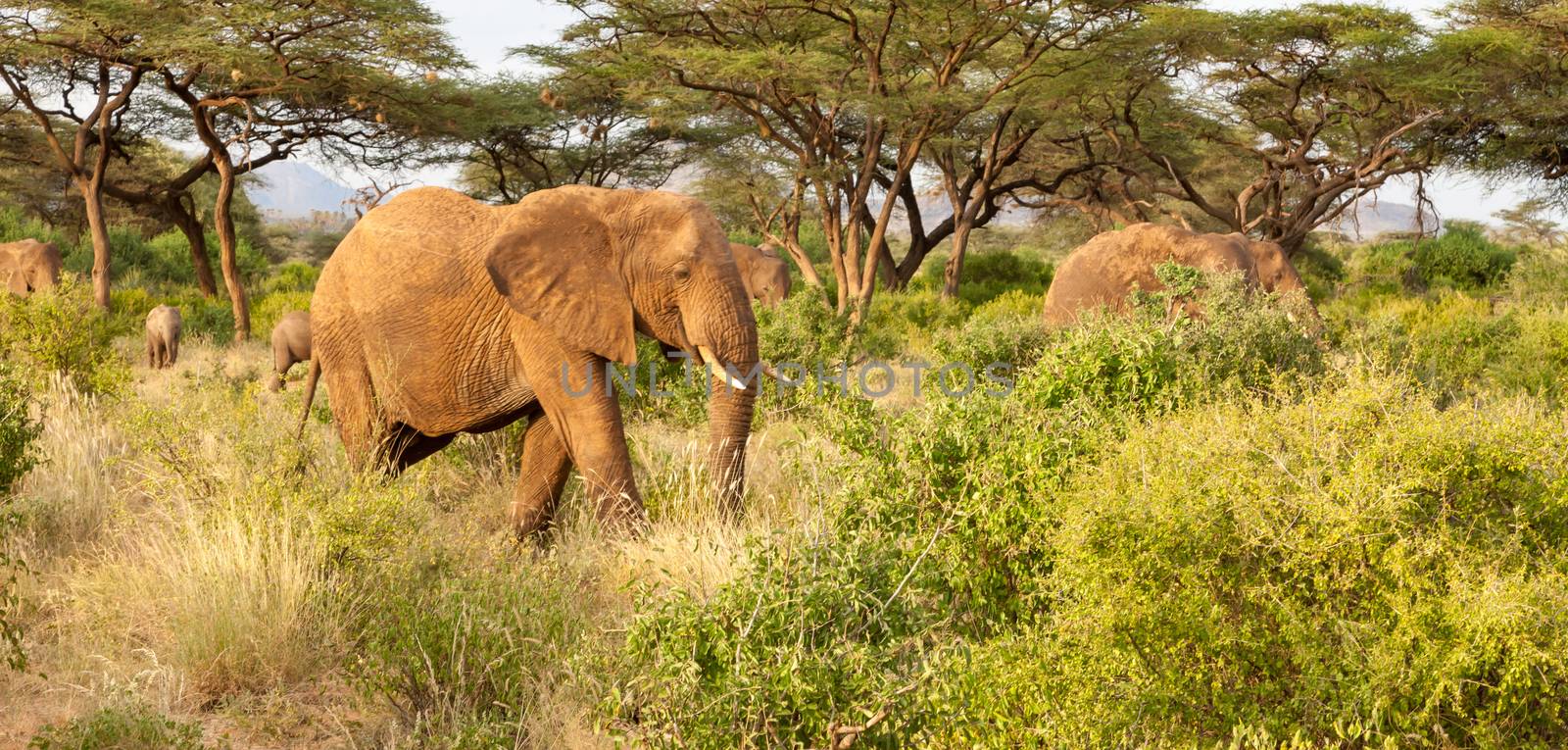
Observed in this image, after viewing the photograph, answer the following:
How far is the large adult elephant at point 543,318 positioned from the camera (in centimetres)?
562

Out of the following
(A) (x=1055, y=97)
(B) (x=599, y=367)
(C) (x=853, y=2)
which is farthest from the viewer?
(A) (x=1055, y=97)

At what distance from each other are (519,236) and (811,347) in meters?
5.51

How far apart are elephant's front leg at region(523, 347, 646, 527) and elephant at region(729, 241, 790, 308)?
43.8 ft

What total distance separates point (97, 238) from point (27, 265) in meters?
1.47

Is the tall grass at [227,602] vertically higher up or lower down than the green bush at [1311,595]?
lower down

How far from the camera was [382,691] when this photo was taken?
12.8 feet

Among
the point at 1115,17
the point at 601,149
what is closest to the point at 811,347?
the point at 1115,17

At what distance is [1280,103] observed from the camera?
2316cm

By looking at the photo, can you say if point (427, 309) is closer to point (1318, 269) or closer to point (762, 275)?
point (762, 275)

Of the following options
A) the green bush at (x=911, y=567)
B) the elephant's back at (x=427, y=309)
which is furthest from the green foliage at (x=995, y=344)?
the elephant's back at (x=427, y=309)

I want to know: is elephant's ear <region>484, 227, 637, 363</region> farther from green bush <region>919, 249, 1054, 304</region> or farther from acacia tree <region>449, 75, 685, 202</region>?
green bush <region>919, 249, 1054, 304</region>

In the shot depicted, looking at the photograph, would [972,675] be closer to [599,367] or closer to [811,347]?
[599,367]

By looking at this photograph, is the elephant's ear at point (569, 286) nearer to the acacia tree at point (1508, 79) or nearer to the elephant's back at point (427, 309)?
the elephant's back at point (427, 309)

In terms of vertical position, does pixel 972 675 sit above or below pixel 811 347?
above
